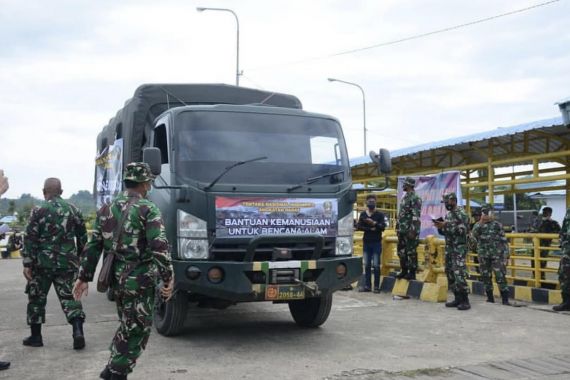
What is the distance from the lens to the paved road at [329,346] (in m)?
5.31

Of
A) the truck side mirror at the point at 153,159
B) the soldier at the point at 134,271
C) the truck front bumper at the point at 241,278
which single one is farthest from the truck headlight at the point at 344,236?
the soldier at the point at 134,271

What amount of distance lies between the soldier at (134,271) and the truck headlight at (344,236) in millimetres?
2492

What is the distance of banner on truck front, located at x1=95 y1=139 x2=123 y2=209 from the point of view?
8.12m

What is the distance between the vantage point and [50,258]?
6105 millimetres

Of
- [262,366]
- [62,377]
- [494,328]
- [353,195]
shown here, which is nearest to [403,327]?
[494,328]

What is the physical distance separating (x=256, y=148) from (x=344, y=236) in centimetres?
131

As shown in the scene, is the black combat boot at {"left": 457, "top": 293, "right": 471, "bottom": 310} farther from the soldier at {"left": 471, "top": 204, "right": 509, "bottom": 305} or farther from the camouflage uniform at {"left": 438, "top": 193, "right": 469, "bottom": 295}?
the soldier at {"left": 471, "top": 204, "right": 509, "bottom": 305}

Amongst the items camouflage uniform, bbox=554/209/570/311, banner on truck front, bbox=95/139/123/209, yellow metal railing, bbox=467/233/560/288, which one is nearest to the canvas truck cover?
banner on truck front, bbox=95/139/123/209

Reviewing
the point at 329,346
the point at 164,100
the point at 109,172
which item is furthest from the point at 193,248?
the point at 109,172

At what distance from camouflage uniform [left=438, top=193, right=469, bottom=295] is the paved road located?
42cm

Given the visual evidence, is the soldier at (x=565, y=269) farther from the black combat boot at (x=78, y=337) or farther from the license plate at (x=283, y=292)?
the black combat boot at (x=78, y=337)

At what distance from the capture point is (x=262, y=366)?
546 cm

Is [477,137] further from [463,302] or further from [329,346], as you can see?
[329,346]

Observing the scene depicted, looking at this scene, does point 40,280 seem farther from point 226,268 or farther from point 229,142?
point 229,142
